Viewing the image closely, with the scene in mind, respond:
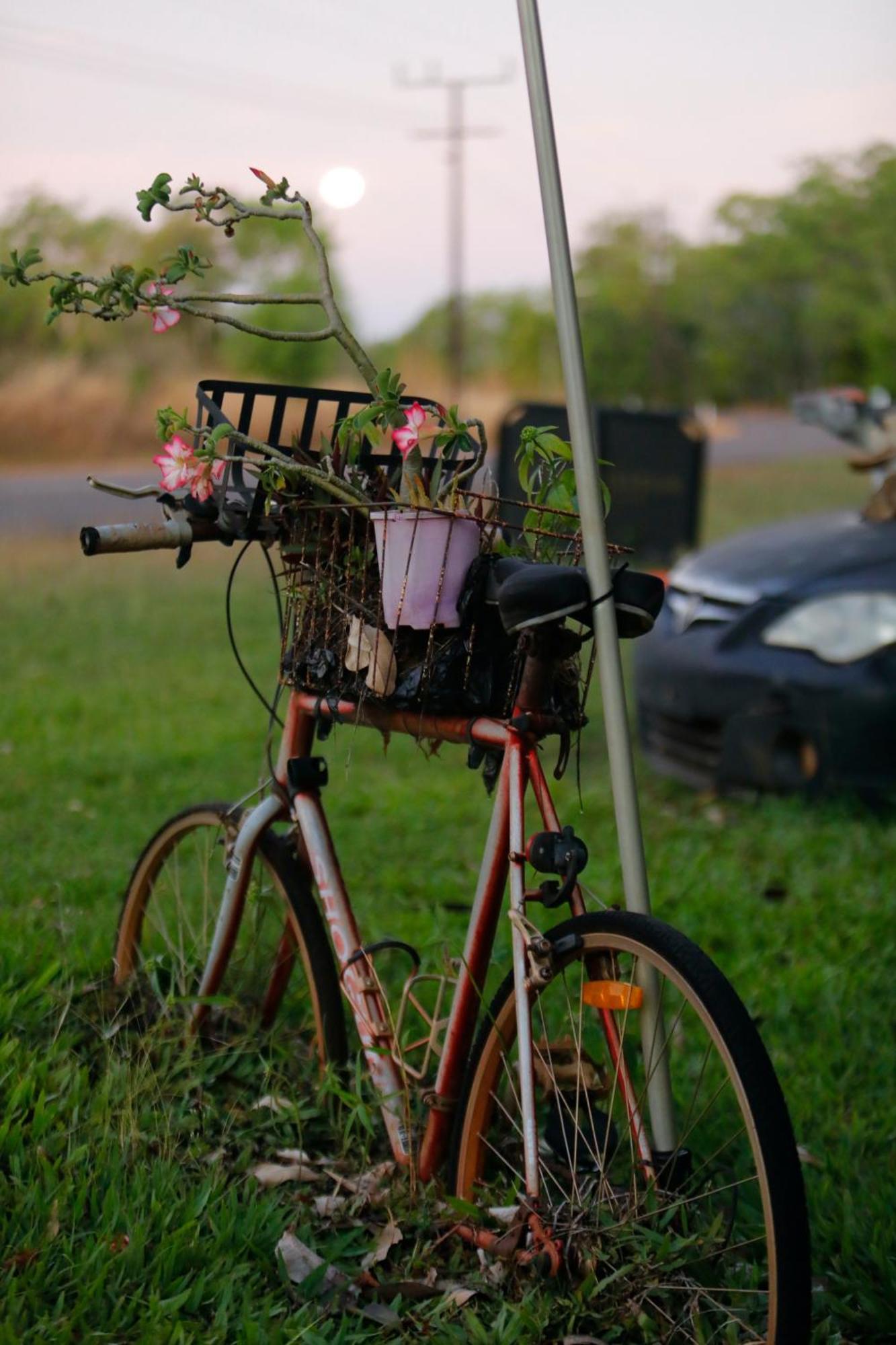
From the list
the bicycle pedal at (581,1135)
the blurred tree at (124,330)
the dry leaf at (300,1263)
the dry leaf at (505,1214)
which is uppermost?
the blurred tree at (124,330)

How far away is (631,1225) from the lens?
228cm

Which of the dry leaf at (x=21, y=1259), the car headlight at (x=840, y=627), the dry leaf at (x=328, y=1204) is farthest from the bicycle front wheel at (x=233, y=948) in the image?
the car headlight at (x=840, y=627)

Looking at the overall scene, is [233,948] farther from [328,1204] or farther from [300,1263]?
[300,1263]

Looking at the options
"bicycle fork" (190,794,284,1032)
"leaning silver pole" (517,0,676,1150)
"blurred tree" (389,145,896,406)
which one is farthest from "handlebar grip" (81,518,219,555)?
"blurred tree" (389,145,896,406)

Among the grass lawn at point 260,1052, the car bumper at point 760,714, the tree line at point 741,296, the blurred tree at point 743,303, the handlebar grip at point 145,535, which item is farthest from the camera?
the blurred tree at point 743,303

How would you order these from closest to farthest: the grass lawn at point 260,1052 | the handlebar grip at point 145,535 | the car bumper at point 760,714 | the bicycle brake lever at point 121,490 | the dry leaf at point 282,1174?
the grass lawn at point 260,1052, the bicycle brake lever at point 121,490, the handlebar grip at point 145,535, the dry leaf at point 282,1174, the car bumper at point 760,714

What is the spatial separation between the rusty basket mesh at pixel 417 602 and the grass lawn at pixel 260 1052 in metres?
0.32

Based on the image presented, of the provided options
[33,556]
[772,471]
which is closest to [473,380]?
[772,471]

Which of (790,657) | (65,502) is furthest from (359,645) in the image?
(65,502)

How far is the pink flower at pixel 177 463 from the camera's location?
261 cm

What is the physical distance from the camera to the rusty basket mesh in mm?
2445

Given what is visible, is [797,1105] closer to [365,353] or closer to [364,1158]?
[364,1158]

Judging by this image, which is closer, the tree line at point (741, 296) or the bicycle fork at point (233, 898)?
the bicycle fork at point (233, 898)

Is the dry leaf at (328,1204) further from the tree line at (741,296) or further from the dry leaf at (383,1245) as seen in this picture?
the tree line at (741,296)
